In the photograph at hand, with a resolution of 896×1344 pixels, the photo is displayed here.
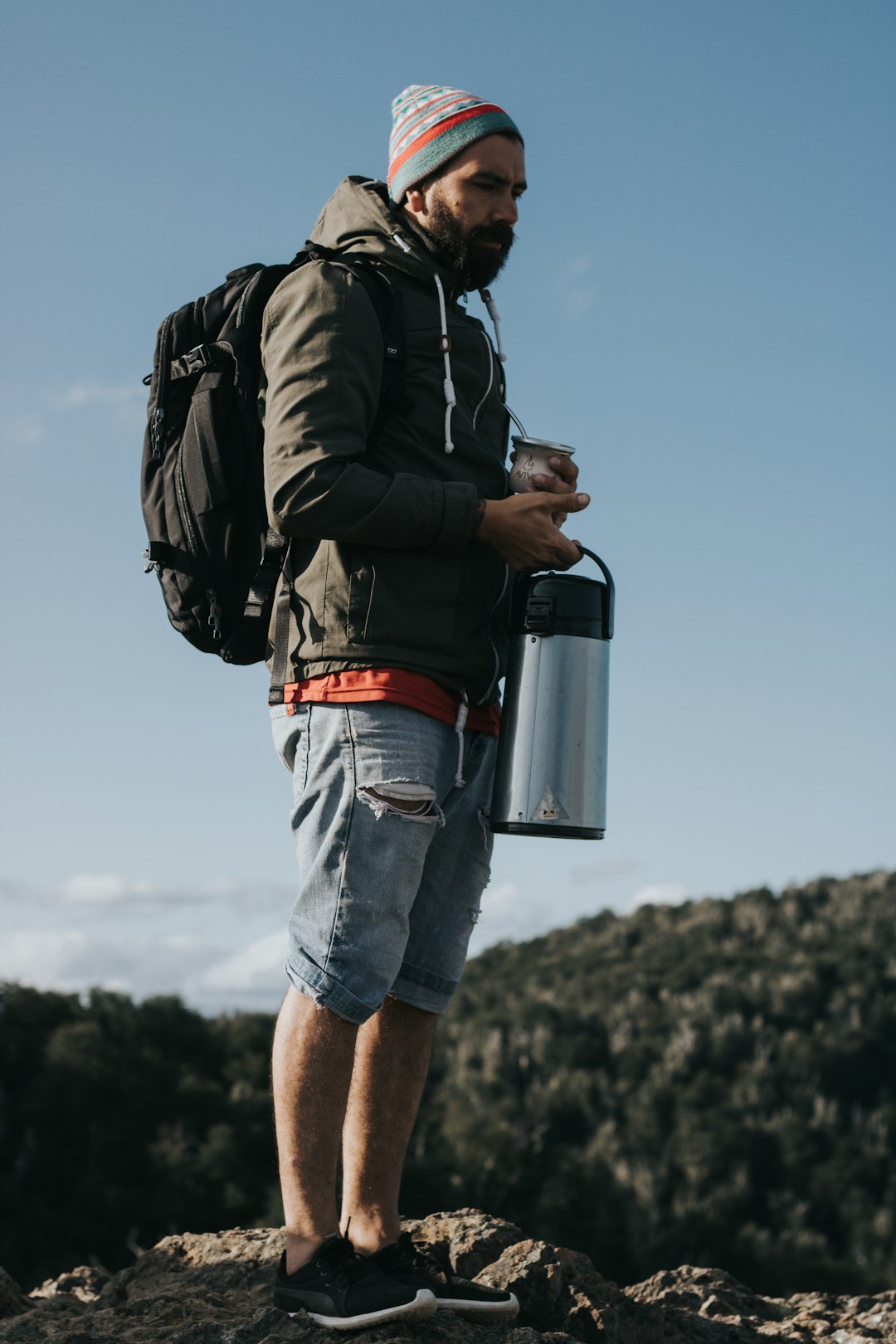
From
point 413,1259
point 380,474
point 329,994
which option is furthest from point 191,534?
point 413,1259

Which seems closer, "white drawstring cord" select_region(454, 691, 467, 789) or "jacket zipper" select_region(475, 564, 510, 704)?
"white drawstring cord" select_region(454, 691, 467, 789)

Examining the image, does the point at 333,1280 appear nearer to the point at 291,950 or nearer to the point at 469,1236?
the point at 291,950

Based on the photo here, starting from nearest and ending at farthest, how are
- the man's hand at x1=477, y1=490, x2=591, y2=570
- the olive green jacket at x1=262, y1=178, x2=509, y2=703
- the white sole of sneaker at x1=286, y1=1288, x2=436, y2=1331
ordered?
the white sole of sneaker at x1=286, y1=1288, x2=436, y2=1331 → the olive green jacket at x1=262, y1=178, x2=509, y2=703 → the man's hand at x1=477, y1=490, x2=591, y2=570

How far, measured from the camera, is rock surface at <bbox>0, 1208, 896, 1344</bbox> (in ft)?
10.7

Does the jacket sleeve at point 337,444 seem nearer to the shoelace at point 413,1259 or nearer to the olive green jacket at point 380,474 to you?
the olive green jacket at point 380,474

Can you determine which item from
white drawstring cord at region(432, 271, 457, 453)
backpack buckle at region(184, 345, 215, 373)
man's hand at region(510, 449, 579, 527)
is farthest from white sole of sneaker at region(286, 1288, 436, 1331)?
backpack buckle at region(184, 345, 215, 373)

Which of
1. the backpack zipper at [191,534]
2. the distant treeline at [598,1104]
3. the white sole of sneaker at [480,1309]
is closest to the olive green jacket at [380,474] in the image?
the backpack zipper at [191,534]

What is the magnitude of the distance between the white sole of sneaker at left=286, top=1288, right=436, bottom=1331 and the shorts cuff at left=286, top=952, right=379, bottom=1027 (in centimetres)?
61

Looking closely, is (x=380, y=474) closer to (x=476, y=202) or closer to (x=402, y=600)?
(x=402, y=600)

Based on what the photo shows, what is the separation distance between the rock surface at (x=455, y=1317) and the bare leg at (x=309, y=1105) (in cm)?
27

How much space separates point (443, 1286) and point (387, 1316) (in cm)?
37

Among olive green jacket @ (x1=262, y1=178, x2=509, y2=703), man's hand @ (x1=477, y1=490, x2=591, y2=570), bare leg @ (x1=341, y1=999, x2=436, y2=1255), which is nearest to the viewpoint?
olive green jacket @ (x1=262, y1=178, x2=509, y2=703)

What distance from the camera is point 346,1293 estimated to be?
3043mm

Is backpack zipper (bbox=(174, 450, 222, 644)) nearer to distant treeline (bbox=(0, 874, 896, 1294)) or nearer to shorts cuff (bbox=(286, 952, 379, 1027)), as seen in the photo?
shorts cuff (bbox=(286, 952, 379, 1027))
